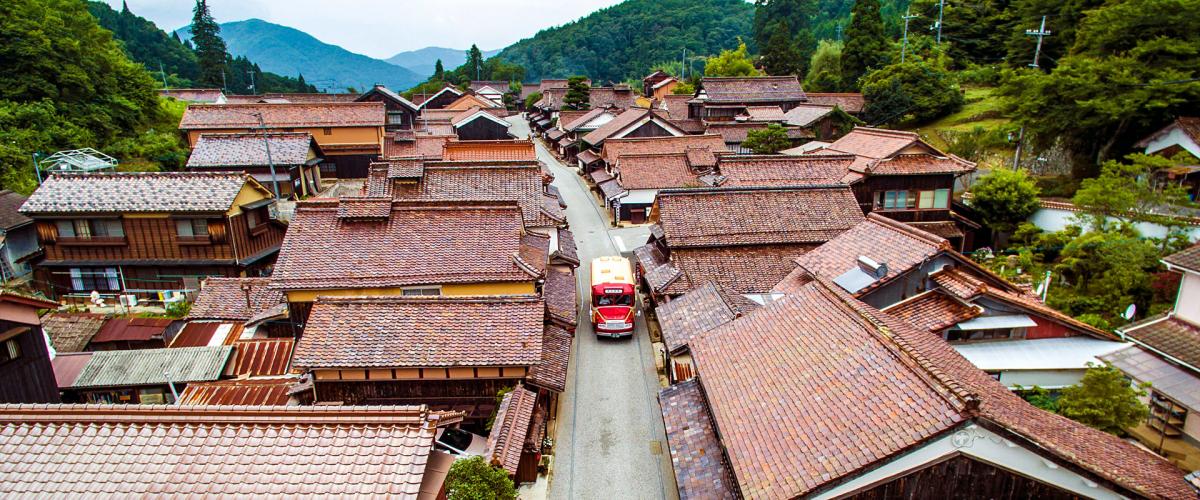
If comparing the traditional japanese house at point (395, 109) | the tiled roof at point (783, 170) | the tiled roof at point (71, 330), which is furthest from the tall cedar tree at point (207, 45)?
the tiled roof at point (783, 170)

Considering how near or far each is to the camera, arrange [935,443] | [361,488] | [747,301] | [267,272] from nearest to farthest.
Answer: [361,488]
[935,443]
[747,301]
[267,272]

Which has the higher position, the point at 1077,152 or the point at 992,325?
the point at 1077,152

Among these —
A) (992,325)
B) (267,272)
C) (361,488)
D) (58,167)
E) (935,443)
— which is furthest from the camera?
(58,167)

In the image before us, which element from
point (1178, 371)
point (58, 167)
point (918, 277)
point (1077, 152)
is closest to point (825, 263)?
point (918, 277)

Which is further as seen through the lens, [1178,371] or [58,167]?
[58,167]

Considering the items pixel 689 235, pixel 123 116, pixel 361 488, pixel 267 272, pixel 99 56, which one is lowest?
pixel 267 272

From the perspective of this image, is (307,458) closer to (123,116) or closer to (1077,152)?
(1077,152)
